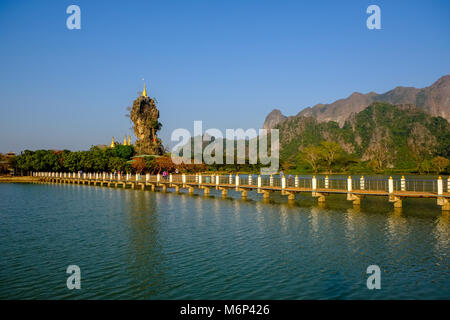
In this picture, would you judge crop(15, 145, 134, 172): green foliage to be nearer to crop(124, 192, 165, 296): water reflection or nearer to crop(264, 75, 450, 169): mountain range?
crop(264, 75, 450, 169): mountain range

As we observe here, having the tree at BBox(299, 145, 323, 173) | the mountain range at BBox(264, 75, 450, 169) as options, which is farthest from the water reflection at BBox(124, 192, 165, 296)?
the mountain range at BBox(264, 75, 450, 169)

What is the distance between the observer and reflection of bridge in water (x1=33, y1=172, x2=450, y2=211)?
88.8 ft

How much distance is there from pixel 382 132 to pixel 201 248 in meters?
147

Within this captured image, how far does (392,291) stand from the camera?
11.1 m

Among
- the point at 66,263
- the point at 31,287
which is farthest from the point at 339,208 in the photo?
the point at 31,287

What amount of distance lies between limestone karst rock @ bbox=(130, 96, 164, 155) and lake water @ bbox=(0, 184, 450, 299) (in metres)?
75.2

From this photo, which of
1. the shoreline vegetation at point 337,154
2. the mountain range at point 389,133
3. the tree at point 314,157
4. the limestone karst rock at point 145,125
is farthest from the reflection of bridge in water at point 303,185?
the mountain range at point 389,133

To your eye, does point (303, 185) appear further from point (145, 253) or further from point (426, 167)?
point (426, 167)

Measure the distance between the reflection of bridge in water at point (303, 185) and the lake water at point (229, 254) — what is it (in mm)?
1430

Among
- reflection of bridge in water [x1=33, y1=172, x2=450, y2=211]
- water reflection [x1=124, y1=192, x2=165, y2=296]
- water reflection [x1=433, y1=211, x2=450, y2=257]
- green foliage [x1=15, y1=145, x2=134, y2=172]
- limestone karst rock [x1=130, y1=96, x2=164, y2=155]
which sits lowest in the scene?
water reflection [x1=124, y1=192, x2=165, y2=296]

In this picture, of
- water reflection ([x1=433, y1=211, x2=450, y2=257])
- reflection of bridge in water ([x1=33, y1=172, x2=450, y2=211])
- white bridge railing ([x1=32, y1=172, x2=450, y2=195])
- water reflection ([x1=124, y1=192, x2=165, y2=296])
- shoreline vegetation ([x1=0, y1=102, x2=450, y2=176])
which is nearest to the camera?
water reflection ([x1=124, y1=192, x2=165, y2=296])

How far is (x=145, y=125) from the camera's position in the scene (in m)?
102

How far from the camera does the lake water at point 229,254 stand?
37.3 ft

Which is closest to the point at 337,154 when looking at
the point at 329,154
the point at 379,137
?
the point at 329,154
